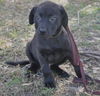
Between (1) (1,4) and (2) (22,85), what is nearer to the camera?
(2) (22,85)

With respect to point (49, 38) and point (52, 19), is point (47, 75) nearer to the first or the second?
point (49, 38)

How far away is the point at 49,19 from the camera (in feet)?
13.2

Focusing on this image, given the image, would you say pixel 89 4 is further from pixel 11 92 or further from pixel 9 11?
pixel 11 92

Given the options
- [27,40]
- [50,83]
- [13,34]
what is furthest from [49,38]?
[13,34]

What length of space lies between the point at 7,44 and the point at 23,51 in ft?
1.28

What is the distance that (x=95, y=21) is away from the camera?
22.6 ft

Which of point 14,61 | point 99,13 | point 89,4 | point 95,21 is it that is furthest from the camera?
point 89,4

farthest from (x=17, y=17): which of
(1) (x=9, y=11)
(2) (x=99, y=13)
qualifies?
(2) (x=99, y=13)

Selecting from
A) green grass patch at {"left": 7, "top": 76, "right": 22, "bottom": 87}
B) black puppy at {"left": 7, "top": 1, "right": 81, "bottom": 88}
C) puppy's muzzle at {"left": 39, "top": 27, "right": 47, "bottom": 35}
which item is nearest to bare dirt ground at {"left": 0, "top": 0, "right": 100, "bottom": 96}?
green grass patch at {"left": 7, "top": 76, "right": 22, "bottom": 87}

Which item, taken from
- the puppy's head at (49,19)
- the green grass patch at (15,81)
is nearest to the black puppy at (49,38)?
the puppy's head at (49,19)

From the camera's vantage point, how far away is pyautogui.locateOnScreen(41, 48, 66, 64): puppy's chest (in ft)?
13.9

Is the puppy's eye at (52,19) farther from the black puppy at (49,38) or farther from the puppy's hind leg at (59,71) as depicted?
the puppy's hind leg at (59,71)

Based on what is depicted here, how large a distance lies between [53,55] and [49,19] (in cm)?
46

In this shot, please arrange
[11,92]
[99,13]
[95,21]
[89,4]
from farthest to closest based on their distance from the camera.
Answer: [89,4] → [99,13] → [95,21] → [11,92]
